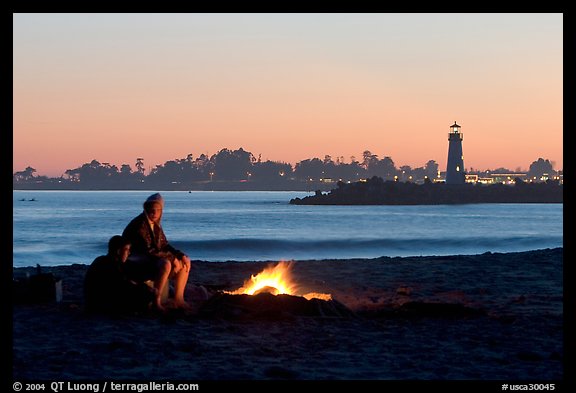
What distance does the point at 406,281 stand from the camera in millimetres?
14969

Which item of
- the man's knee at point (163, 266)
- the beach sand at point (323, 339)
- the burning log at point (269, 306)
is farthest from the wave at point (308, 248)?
the man's knee at point (163, 266)

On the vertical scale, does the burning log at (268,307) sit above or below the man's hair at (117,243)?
below

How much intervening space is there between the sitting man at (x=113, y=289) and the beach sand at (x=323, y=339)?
0.22 metres

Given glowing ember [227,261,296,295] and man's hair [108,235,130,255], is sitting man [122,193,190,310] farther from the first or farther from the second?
glowing ember [227,261,296,295]

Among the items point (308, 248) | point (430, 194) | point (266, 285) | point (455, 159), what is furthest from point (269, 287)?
point (430, 194)

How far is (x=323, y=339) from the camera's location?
30.3 ft

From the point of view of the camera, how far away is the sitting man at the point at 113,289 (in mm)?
10500

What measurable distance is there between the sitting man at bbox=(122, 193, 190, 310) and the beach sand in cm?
58

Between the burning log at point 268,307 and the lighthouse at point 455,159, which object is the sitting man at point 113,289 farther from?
the lighthouse at point 455,159

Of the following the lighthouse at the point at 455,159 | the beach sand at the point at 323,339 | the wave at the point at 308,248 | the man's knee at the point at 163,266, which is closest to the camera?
the beach sand at the point at 323,339

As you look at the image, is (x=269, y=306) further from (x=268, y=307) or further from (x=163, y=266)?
(x=163, y=266)

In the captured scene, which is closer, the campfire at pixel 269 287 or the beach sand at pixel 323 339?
the beach sand at pixel 323 339

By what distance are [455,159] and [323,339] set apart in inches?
4384

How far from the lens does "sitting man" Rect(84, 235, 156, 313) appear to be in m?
10.5
